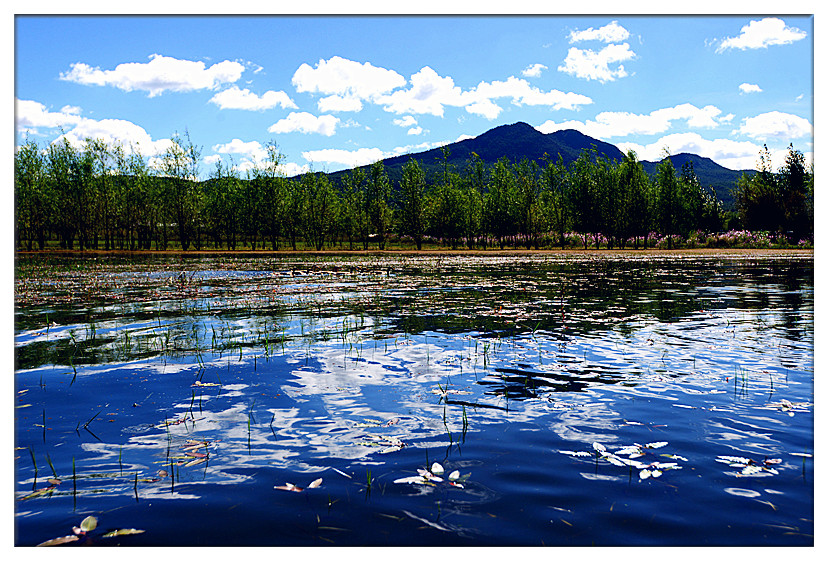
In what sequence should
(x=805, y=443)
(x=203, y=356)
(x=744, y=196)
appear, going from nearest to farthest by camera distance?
(x=805, y=443) → (x=203, y=356) → (x=744, y=196)

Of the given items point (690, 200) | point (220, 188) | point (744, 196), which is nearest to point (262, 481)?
point (744, 196)

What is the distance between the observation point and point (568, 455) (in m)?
5.11

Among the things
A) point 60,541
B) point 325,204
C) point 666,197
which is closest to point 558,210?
point 666,197

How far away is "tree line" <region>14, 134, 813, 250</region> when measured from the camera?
67.7m

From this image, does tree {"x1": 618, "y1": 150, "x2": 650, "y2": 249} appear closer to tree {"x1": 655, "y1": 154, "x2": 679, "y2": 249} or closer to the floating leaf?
tree {"x1": 655, "y1": 154, "x2": 679, "y2": 249}

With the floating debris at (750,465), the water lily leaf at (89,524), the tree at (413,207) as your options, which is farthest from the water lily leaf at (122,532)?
the tree at (413,207)

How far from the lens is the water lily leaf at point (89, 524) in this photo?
3762mm

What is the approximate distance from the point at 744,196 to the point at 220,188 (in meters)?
79.0

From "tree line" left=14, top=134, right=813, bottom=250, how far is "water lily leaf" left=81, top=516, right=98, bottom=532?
230ft

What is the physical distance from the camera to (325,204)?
74.9 m

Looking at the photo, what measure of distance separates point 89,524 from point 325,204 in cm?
7284

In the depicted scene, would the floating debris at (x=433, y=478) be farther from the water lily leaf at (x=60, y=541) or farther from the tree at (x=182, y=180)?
the tree at (x=182, y=180)
